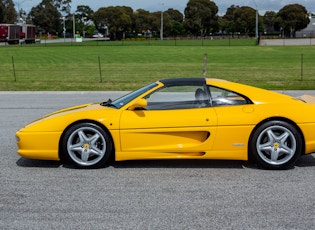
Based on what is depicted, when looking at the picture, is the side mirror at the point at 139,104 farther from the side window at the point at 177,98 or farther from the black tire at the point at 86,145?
the black tire at the point at 86,145

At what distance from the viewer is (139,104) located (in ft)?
20.5

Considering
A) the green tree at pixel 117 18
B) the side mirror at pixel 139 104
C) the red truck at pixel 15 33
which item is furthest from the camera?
→ the green tree at pixel 117 18

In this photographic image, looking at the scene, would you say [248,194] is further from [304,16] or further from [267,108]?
[304,16]

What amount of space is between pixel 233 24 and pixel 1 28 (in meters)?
78.2

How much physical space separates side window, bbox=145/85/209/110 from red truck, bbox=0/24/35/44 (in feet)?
277

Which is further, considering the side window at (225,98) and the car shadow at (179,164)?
A: the car shadow at (179,164)

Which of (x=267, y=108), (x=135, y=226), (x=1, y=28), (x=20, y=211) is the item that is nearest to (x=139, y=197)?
(x=135, y=226)

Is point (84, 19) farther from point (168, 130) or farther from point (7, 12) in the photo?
point (168, 130)

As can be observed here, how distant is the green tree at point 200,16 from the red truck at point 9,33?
61776 mm

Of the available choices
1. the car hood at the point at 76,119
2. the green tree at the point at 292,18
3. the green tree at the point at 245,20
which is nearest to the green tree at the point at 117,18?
the green tree at the point at 245,20

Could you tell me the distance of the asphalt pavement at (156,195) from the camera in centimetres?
455

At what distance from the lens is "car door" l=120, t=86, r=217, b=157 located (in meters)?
6.26

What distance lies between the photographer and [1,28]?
86.2m

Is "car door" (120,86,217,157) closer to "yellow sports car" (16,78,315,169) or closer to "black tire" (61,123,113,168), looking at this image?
"yellow sports car" (16,78,315,169)
